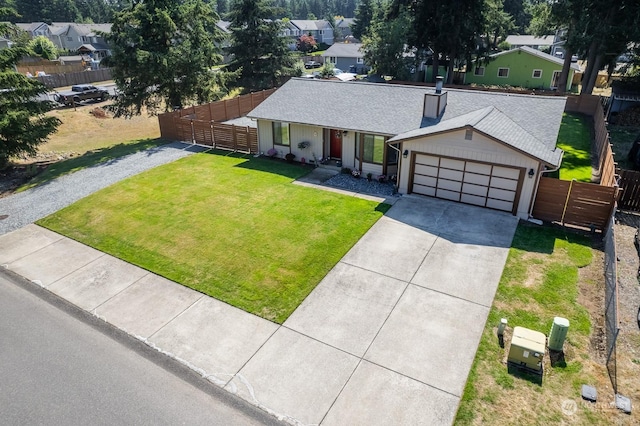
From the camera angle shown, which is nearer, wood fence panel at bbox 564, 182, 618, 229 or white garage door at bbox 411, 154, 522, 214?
wood fence panel at bbox 564, 182, 618, 229

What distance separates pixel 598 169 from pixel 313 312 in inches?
760

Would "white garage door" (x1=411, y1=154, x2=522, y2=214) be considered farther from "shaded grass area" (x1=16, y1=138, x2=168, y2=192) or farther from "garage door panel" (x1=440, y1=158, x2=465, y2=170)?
"shaded grass area" (x1=16, y1=138, x2=168, y2=192)

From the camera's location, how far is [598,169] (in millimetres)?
21672

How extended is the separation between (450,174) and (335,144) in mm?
7372

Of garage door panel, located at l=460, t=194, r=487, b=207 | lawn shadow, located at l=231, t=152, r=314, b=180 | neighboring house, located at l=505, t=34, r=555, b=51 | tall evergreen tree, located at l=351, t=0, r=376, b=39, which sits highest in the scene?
tall evergreen tree, located at l=351, t=0, r=376, b=39

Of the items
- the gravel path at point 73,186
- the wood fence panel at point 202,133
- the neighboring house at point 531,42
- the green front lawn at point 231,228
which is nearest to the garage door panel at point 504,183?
the green front lawn at point 231,228

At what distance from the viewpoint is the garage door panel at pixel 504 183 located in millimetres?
16172

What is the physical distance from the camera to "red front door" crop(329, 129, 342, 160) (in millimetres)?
22125

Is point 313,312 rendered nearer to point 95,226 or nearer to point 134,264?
point 134,264

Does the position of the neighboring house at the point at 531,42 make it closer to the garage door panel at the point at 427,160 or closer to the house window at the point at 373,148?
the house window at the point at 373,148

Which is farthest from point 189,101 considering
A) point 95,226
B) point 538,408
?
point 538,408

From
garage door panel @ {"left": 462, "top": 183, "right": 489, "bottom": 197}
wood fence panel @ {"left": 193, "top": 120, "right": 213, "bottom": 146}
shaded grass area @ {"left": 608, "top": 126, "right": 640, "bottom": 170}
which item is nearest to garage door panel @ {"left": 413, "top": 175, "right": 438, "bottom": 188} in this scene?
garage door panel @ {"left": 462, "top": 183, "right": 489, "bottom": 197}

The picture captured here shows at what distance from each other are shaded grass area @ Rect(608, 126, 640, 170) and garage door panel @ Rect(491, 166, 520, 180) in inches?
391

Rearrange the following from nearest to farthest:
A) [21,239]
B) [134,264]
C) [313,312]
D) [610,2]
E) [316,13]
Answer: [313,312], [134,264], [21,239], [610,2], [316,13]
